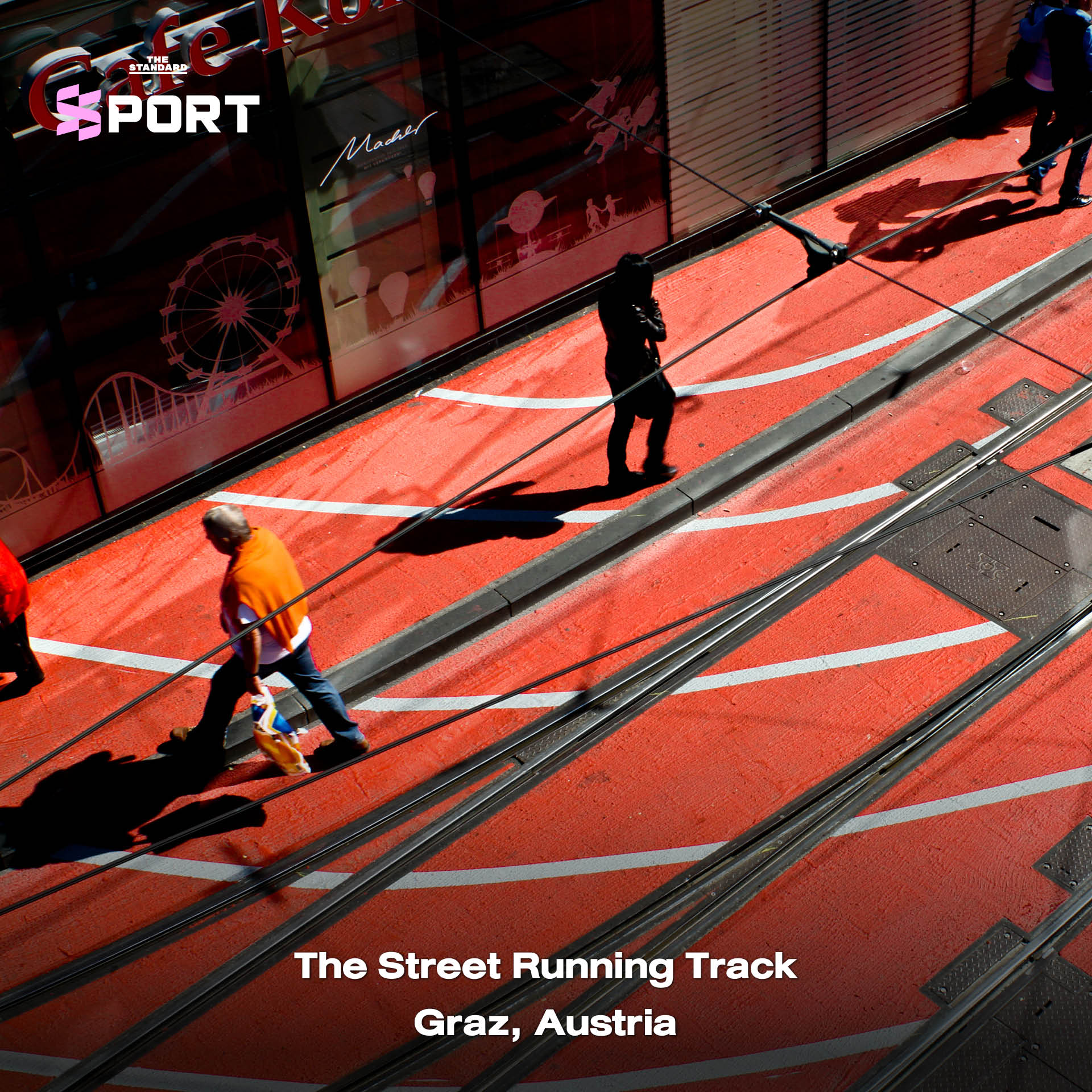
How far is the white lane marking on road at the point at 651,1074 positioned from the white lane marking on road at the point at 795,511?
3494mm

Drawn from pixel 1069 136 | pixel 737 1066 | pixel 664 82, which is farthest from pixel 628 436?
pixel 1069 136

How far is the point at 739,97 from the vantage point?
10.9 meters

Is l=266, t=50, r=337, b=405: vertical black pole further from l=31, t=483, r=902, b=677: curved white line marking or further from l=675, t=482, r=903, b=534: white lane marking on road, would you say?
l=675, t=482, r=903, b=534: white lane marking on road

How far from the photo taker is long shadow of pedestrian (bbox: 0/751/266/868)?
274 inches

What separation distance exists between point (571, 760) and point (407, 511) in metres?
2.47

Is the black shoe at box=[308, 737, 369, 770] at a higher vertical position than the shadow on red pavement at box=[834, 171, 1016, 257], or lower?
lower

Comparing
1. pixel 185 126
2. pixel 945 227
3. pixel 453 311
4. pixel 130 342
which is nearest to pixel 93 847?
pixel 130 342

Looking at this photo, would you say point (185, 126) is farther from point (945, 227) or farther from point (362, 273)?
point (945, 227)

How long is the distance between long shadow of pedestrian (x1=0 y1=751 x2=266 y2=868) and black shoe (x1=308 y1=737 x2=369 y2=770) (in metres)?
0.39

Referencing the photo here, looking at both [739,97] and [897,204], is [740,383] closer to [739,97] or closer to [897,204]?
[739,97]

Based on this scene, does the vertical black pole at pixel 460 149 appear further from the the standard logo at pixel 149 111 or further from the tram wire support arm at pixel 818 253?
the tram wire support arm at pixel 818 253

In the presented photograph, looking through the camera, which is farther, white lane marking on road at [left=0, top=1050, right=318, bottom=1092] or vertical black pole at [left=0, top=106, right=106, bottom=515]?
vertical black pole at [left=0, top=106, right=106, bottom=515]

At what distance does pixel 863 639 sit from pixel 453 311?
3.95 m

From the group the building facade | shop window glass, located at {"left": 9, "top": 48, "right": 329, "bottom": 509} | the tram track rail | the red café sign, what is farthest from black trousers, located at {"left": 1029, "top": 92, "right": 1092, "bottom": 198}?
shop window glass, located at {"left": 9, "top": 48, "right": 329, "bottom": 509}
